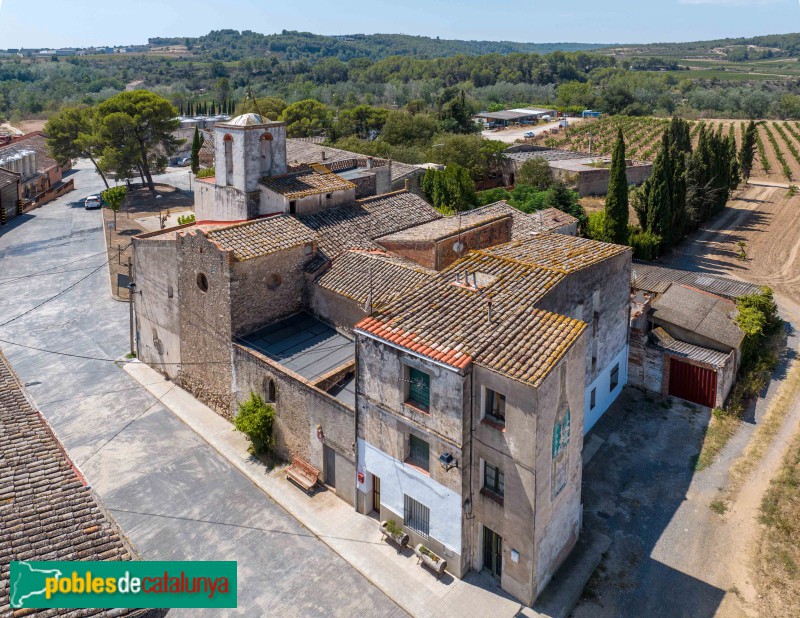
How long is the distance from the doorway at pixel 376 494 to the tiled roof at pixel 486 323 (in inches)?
176

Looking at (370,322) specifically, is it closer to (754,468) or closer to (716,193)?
(754,468)

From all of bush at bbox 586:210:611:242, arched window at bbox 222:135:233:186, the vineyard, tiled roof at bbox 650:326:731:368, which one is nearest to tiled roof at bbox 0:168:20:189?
arched window at bbox 222:135:233:186

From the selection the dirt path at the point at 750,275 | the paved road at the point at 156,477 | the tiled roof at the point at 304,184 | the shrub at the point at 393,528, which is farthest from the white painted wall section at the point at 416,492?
the tiled roof at the point at 304,184

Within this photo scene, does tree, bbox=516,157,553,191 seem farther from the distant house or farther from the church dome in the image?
the church dome

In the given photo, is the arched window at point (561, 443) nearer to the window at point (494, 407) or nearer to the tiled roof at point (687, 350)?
the window at point (494, 407)

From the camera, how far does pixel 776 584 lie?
50.2 feet

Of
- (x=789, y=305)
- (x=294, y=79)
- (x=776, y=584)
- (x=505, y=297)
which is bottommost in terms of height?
(x=776, y=584)

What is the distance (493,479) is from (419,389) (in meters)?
2.71

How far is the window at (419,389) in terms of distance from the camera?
14898 mm

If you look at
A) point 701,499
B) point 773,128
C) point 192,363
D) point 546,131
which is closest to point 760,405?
point 701,499

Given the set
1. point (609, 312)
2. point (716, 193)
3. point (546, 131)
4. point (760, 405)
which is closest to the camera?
point (609, 312)

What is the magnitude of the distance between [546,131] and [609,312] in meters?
74.0

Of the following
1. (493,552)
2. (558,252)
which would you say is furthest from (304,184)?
(493,552)

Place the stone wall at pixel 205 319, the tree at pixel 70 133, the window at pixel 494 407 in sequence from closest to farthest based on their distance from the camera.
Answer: the window at pixel 494 407 → the stone wall at pixel 205 319 → the tree at pixel 70 133
